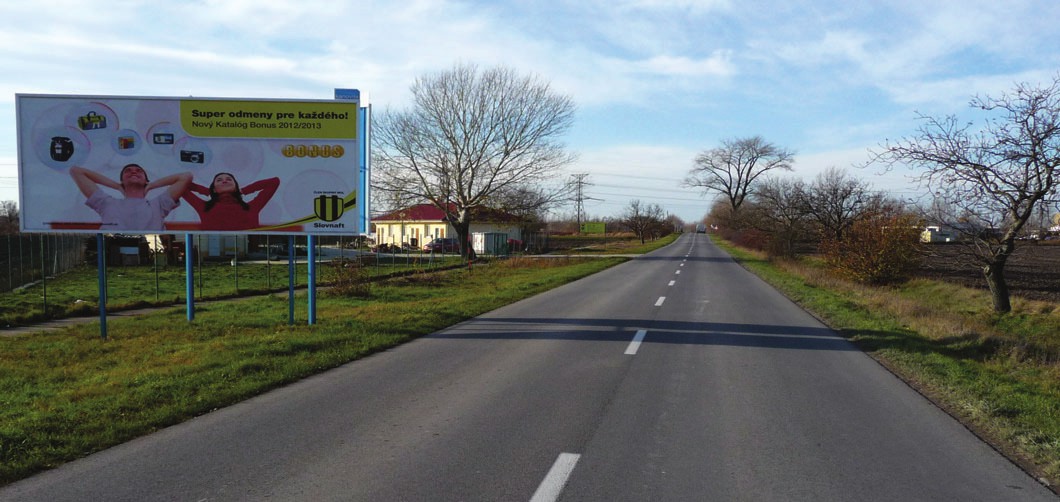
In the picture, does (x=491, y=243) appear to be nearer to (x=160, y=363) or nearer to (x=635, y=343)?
(x=635, y=343)

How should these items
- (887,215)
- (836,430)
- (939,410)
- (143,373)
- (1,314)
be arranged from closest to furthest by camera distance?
(836,430), (939,410), (143,373), (1,314), (887,215)

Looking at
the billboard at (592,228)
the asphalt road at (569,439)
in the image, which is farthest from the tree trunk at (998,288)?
the billboard at (592,228)

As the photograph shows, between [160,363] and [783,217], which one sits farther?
[783,217]

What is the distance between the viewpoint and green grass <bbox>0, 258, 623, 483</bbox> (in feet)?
18.8

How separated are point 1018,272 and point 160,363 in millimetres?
32421

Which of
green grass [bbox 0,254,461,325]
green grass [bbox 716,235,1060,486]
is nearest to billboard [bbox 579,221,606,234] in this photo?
green grass [bbox 0,254,461,325]

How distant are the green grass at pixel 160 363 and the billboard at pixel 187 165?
2022 mm

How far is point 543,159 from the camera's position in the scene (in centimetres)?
4041

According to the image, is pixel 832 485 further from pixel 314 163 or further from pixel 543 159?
pixel 543 159

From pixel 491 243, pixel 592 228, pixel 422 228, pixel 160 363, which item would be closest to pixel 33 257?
pixel 160 363

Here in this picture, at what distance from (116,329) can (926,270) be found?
31440mm

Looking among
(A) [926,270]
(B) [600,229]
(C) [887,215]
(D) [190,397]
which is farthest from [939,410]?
(B) [600,229]

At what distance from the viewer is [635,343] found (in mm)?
10445

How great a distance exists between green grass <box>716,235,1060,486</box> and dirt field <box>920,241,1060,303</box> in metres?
1.47
